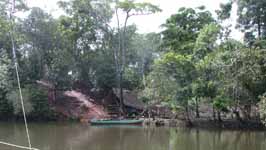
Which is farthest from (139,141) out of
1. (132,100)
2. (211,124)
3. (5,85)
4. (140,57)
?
(140,57)

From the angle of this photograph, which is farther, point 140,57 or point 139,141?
point 140,57

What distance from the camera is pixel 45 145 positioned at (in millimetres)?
12758

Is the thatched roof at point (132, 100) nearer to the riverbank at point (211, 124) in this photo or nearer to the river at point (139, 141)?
the riverbank at point (211, 124)

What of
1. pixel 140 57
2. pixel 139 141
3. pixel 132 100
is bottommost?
pixel 139 141

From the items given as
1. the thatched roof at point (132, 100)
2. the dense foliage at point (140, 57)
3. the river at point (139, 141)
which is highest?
the dense foliage at point (140, 57)

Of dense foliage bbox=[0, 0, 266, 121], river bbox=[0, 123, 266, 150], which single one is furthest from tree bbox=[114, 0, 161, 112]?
river bbox=[0, 123, 266, 150]

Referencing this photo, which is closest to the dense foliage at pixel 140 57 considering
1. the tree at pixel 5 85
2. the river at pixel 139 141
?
the tree at pixel 5 85

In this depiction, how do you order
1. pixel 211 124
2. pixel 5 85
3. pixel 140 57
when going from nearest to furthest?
pixel 211 124 < pixel 5 85 < pixel 140 57

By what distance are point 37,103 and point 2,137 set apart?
6.94 m

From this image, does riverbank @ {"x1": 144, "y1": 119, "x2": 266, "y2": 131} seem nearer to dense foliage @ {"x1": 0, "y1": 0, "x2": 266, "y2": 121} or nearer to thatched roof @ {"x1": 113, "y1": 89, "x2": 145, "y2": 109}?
dense foliage @ {"x1": 0, "y1": 0, "x2": 266, "y2": 121}

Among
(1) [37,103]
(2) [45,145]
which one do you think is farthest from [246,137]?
(1) [37,103]

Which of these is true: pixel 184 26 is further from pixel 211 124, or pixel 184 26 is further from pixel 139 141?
pixel 139 141

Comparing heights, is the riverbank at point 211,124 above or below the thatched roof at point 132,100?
below

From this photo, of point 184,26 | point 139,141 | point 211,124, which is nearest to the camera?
point 139,141
